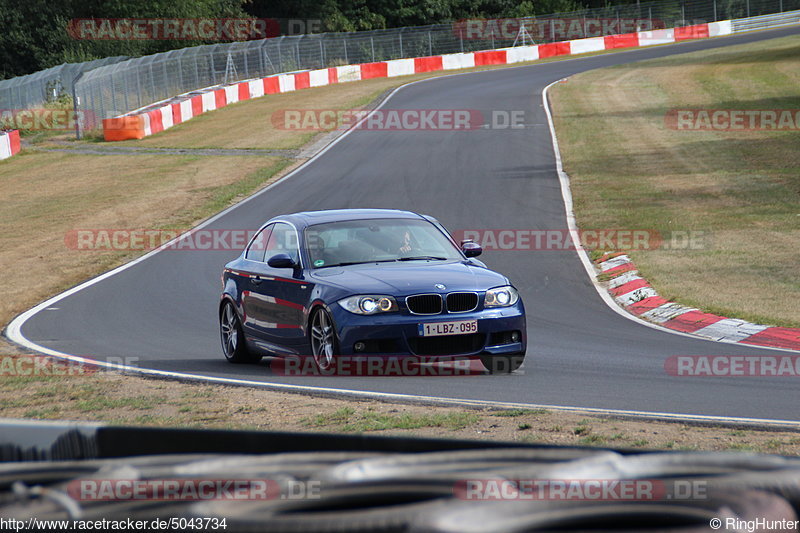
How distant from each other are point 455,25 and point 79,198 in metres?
40.1

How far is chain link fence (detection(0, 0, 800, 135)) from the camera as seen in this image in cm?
4357

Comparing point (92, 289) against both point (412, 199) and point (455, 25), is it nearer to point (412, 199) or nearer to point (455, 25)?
point (412, 199)

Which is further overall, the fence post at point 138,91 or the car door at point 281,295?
the fence post at point 138,91

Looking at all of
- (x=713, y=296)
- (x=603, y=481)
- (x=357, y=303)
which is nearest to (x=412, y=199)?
(x=713, y=296)

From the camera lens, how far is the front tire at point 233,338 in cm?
1141

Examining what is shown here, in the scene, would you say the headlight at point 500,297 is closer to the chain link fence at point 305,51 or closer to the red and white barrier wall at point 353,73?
the red and white barrier wall at point 353,73

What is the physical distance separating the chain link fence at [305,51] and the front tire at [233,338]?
3076 centimetres

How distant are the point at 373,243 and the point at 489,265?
6.83 meters

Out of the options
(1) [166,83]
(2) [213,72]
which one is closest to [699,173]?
(1) [166,83]

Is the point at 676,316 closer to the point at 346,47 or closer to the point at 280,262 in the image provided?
the point at 280,262

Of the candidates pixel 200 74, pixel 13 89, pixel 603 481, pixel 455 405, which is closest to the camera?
pixel 603 481

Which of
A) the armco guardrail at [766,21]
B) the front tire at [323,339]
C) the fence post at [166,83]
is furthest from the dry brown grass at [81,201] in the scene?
the armco guardrail at [766,21]

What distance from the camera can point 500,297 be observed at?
9.96 metres

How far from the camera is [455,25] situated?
211 feet
